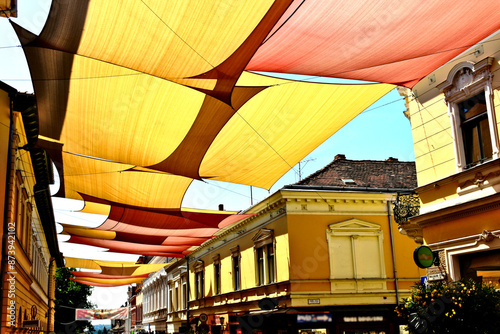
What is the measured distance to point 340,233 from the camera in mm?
21406

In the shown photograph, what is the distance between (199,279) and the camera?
33562 mm

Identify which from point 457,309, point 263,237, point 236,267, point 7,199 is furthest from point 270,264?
point 457,309

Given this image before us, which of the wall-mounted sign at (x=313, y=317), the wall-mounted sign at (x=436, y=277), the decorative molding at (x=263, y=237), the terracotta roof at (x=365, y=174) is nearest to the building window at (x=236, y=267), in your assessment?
the decorative molding at (x=263, y=237)

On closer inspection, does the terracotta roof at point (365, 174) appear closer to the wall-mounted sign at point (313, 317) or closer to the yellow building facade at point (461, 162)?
the wall-mounted sign at point (313, 317)

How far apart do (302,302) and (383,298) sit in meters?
3.34

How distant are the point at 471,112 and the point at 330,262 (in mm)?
11763

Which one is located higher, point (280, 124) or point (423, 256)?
point (280, 124)

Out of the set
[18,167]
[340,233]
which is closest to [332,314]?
[340,233]

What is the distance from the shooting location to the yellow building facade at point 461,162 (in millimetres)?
9531

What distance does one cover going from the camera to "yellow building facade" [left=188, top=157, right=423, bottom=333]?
20.5 m

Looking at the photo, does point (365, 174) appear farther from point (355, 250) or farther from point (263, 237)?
point (263, 237)

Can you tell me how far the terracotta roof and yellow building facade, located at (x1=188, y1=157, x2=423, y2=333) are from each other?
0.63m

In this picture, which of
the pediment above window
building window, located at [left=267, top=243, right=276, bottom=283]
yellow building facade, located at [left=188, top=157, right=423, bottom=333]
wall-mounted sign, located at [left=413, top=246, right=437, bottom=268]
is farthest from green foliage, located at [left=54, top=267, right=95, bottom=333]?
the pediment above window

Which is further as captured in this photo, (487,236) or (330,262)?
(330,262)
